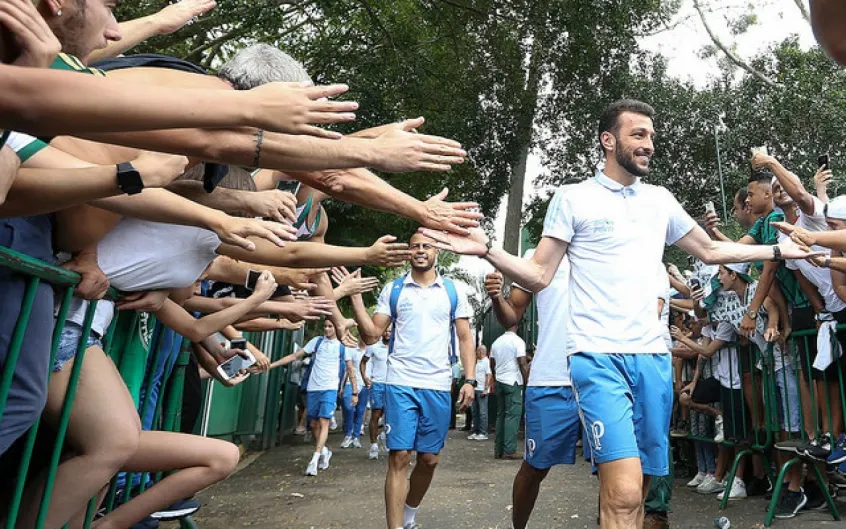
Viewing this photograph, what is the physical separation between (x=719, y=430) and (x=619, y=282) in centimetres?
425

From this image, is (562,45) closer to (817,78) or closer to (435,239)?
(817,78)

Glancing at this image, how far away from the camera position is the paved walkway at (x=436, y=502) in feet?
22.3

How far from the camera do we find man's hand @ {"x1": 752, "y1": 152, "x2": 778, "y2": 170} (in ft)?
19.8

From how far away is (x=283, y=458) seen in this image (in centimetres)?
1316

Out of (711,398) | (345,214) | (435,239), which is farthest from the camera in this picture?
(345,214)

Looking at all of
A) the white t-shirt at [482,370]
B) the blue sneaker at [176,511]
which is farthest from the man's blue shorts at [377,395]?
the blue sneaker at [176,511]

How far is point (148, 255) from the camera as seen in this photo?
327cm

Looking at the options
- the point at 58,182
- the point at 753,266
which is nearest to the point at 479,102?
the point at 753,266

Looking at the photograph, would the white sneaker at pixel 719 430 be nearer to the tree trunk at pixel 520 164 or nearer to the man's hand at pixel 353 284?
the man's hand at pixel 353 284

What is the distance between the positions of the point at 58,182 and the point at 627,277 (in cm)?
314

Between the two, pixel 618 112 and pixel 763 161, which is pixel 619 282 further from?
pixel 763 161

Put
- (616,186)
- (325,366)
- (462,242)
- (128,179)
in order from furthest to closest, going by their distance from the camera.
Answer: (325,366) → (616,186) → (462,242) → (128,179)

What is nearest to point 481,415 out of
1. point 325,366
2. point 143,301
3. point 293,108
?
point 325,366

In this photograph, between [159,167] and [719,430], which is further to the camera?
[719,430]
